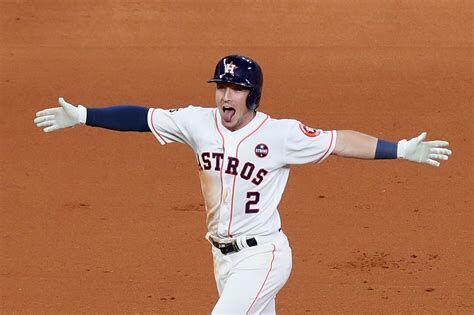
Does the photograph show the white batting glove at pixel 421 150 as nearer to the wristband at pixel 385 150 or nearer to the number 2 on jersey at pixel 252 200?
the wristband at pixel 385 150

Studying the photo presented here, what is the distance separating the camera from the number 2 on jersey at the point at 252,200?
22.8 ft

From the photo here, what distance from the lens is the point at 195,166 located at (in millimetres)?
11867

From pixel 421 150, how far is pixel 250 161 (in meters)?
1.09

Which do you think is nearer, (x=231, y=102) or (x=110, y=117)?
(x=231, y=102)

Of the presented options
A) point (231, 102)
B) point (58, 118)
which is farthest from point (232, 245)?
point (58, 118)

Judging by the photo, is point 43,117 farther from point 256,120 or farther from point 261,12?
point 261,12

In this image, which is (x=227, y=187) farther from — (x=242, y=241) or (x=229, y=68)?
(x=229, y=68)

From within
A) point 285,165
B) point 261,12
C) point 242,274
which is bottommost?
point 242,274

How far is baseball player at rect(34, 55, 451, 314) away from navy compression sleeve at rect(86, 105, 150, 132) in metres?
0.29

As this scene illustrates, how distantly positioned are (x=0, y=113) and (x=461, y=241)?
5.77 m

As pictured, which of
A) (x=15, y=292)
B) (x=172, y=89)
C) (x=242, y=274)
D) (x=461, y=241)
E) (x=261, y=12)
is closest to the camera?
(x=242, y=274)

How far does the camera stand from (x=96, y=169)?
39.0 feet

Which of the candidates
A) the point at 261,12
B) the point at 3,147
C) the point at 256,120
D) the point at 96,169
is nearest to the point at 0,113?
the point at 3,147

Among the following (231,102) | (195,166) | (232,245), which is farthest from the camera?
(195,166)
